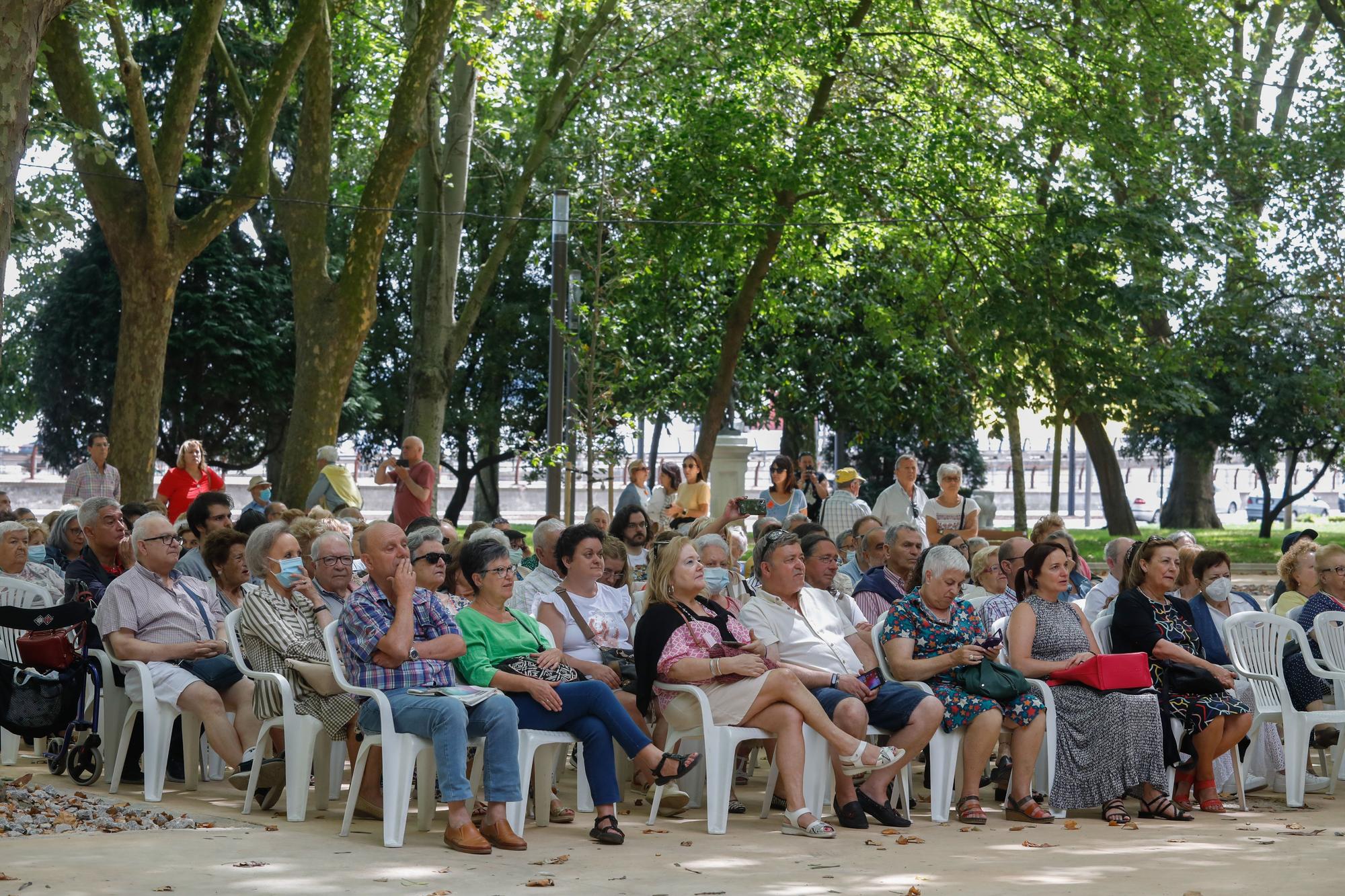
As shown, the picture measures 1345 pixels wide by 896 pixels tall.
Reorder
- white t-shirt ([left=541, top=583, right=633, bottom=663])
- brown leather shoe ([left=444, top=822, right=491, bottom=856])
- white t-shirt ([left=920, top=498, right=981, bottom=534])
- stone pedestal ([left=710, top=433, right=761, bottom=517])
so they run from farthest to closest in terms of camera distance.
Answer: stone pedestal ([left=710, top=433, right=761, bottom=517])
white t-shirt ([left=920, top=498, right=981, bottom=534])
white t-shirt ([left=541, top=583, right=633, bottom=663])
brown leather shoe ([left=444, top=822, right=491, bottom=856])

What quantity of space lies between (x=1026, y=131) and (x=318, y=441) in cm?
889

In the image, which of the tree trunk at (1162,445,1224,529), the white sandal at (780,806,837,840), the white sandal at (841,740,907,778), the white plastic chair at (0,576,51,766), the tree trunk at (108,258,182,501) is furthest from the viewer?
the tree trunk at (1162,445,1224,529)

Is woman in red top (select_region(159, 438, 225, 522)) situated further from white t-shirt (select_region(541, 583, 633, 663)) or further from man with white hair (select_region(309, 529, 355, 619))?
white t-shirt (select_region(541, 583, 633, 663))

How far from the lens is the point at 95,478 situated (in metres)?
13.2

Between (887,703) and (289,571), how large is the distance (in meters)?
2.68

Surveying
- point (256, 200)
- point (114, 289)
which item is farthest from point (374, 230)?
point (114, 289)

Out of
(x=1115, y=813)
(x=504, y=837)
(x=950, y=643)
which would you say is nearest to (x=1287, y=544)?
(x=1115, y=813)

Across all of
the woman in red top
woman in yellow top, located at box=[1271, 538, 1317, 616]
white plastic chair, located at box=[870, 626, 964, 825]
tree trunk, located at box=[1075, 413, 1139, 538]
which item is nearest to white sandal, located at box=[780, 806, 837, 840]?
white plastic chair, located at box=[870, 626, 964, 825]

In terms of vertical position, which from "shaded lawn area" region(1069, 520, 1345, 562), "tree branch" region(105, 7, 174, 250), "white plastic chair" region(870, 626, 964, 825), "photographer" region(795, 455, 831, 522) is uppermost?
"tree branch" region(105, 7, 174, 250)

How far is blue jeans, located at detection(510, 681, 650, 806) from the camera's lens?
20.6ft

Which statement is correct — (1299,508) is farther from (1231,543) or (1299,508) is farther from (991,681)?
(991,681)

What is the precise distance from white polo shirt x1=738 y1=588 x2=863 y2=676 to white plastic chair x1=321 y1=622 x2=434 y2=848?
1.63 metres

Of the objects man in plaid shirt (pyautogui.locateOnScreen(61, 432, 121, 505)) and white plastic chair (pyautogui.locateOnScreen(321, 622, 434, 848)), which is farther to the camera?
man in plaid shirt (pyautogui.locateOnScreen(61, 432, 121, 505))

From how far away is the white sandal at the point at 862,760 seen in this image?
6.45 m
